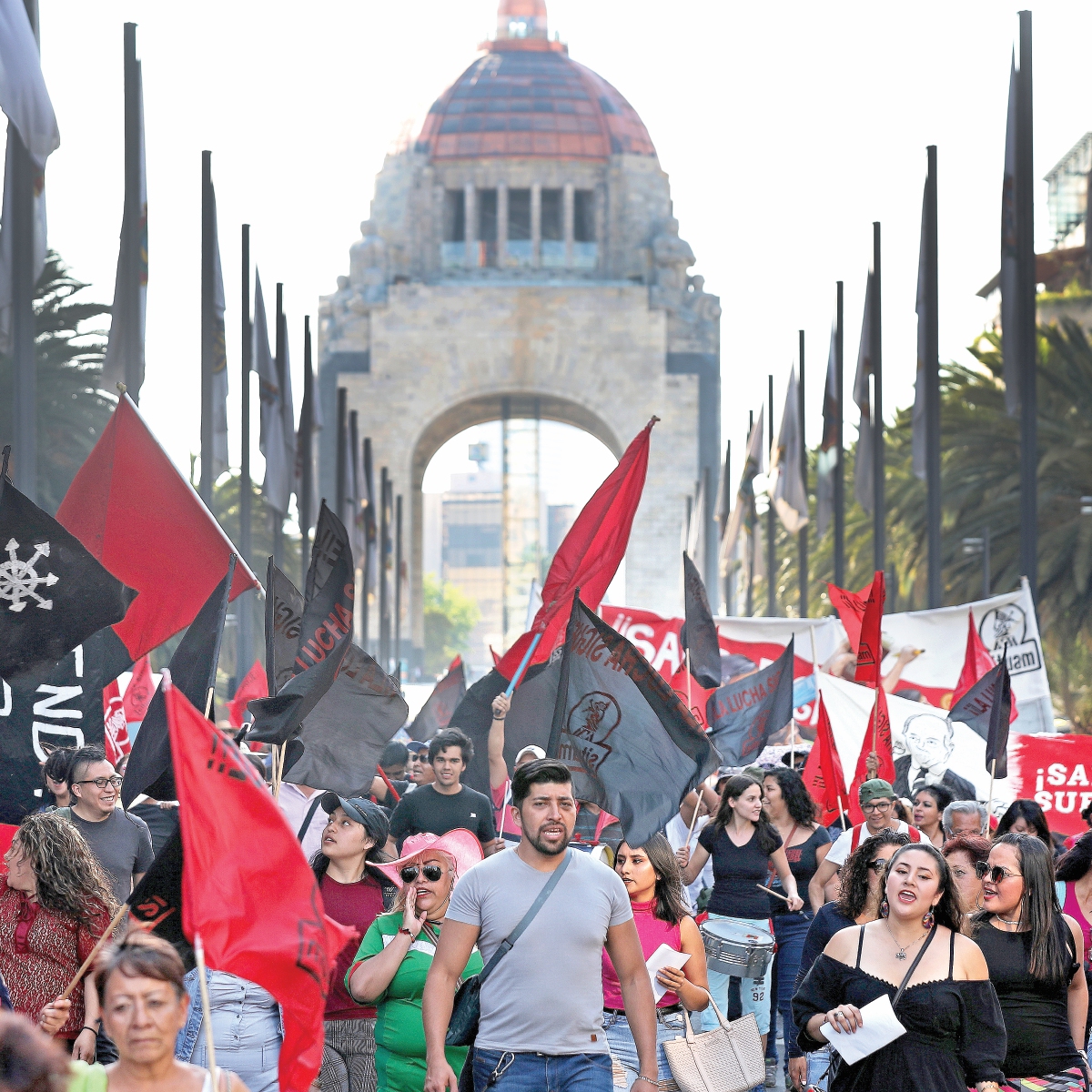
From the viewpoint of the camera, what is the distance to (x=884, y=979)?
5.22 metres

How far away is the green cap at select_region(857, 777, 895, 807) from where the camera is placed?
866 cm

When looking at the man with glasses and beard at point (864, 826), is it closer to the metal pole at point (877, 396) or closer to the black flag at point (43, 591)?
the black flag at point (43, 591)

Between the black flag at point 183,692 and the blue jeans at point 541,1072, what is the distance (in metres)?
1.41

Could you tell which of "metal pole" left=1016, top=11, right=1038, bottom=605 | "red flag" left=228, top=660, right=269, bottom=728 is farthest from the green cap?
"metal pole" left=1016, top=11, right=1038, bottom=605

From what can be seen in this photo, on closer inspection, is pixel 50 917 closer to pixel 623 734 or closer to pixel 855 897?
pixel 623 734

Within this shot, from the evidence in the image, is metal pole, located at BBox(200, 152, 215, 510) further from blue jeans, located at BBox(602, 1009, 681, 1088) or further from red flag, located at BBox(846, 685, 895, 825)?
blue jeans, located at BBox(602, 1009, 681, 1088)

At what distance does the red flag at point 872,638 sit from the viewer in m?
10.7

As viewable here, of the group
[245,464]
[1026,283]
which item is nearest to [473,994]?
[1026,283]

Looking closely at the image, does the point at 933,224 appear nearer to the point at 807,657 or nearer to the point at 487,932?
the point at 807,657

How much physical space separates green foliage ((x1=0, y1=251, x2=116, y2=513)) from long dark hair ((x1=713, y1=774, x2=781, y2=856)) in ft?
65.6

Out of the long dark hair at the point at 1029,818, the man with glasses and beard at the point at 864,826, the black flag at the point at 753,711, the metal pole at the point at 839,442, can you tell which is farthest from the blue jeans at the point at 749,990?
the metal pole at the point at 839,442

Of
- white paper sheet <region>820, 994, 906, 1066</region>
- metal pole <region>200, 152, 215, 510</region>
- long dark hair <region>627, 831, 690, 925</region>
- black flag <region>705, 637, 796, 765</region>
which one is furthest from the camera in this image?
metal pole <region>200, 152, 215, 510</region>

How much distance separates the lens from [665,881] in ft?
22.5

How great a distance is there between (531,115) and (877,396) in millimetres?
50199
